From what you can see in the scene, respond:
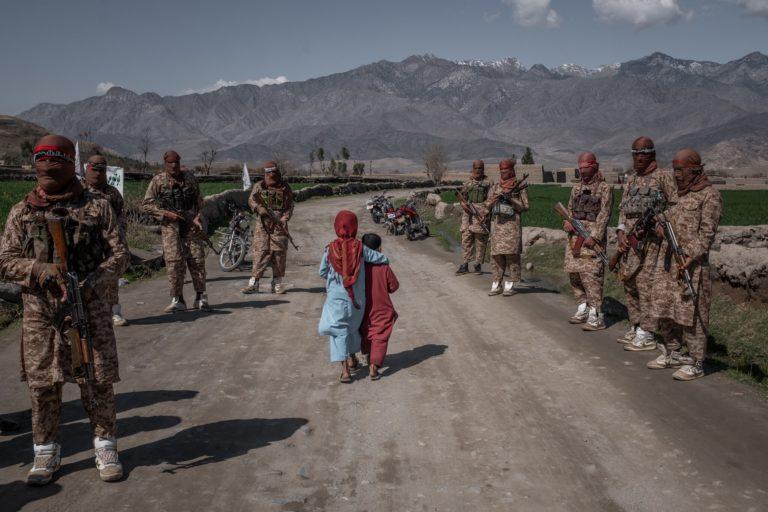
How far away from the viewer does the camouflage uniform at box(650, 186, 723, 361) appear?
19.5 ft

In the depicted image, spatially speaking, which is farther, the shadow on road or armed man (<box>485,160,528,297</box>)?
armed man (<box>485,160,528,297</box>)

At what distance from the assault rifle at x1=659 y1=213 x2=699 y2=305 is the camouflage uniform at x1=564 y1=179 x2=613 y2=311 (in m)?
1.62

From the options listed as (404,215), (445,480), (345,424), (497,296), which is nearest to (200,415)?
(345,424)

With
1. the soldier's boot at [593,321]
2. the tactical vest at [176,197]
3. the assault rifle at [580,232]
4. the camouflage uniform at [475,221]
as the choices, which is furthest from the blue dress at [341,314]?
the camouflage uniform at [475,221]

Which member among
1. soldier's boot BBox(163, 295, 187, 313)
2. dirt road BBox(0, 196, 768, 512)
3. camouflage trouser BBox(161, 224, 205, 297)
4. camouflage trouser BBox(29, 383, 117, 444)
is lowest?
dirt road BBox(0, 196, 768, 512)

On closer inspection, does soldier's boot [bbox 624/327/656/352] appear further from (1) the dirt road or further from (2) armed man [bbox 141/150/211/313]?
(2) armed man [bbox 141/150/211/313]

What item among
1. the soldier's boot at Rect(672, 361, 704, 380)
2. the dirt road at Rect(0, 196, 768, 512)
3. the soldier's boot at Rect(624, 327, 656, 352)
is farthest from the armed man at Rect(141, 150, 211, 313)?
the soldier's boot at Rect(672, 361, 704, 380)

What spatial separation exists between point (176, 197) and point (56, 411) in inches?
192

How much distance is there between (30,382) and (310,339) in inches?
153

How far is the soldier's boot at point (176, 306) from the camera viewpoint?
915 centimetres

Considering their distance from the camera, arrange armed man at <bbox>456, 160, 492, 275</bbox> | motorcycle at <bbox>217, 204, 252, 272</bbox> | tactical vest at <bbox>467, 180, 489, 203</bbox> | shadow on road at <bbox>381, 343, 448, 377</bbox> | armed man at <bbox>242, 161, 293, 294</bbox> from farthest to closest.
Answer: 1. motorcycle at <bbox>217, 204, 252, 272</bbox>
2. tactical vest at <bbox>467, 180, 489, 203</bbox>
3. armed man at <bbox>456, 160, 492, 275</bbox>
4. armed man at <bbox>242, 161, 293, 294</bbox>
5. shadow on road at <bbox>381, 343, 448, 377</bbox>

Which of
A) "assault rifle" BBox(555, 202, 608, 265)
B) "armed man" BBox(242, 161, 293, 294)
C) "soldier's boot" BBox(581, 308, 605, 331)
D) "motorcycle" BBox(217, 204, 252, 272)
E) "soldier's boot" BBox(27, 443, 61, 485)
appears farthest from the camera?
"motorcycle" BBox(217, 204, 252, 272)

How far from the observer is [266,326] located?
841 centimetres

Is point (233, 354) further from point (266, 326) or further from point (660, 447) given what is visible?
point (660, 447)
